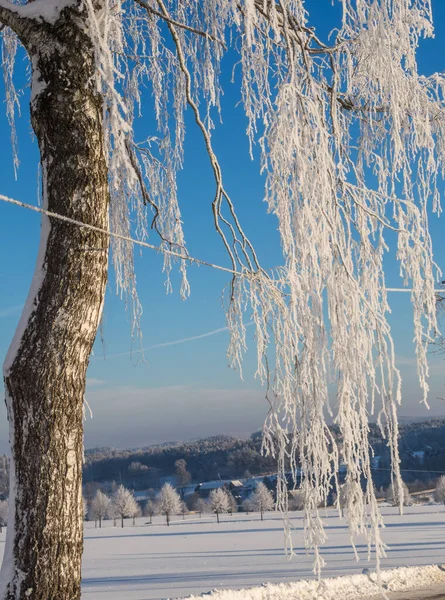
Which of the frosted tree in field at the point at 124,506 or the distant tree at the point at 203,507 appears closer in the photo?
the frosted tree in field at the point at 124,506

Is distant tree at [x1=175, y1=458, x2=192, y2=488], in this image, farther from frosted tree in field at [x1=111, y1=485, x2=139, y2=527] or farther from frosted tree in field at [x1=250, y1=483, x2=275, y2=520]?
frosted tree in field at [x1=250, y1=483, x2=275, y2=520]

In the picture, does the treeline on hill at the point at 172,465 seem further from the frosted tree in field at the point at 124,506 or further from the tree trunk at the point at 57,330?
the tree trunk at the point at 57,330

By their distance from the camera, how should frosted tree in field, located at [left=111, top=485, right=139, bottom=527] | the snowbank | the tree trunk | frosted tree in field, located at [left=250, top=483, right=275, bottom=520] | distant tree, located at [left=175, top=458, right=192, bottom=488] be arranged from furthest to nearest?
distant tree, located at [left=175, top=458, right=192, bottom=488] < frosted tree in field, located at [left=111, top=485, right=139, bottom=527] < frosted tree in field, located at [left=250, top=483, right=275, bottom=520] < the snowbank < the tree trunk

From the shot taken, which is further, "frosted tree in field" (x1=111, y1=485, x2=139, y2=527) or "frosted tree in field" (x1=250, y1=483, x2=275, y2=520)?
"frosted tree in field" (x1=111, y1=485, x2=139, y2=527)

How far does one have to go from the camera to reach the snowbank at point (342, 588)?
6262 mm

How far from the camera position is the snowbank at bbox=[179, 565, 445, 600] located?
6262 millimetres

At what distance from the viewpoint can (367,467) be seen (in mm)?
2320

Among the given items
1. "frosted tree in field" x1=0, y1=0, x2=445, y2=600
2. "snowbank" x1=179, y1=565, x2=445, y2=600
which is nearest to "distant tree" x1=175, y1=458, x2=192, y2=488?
"snowbank" x1=179, y1=565, x2=445, y2=600

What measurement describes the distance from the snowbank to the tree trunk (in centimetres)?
412

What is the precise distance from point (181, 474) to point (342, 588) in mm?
109881

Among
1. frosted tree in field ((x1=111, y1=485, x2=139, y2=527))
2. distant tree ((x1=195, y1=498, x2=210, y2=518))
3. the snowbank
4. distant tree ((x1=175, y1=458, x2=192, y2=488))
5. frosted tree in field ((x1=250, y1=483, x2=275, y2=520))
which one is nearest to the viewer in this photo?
the snowbank

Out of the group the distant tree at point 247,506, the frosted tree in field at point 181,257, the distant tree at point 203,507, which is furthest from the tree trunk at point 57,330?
the distant tree at point 203,507

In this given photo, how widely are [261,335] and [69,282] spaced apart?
0.88m

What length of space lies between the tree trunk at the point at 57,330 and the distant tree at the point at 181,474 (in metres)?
112
